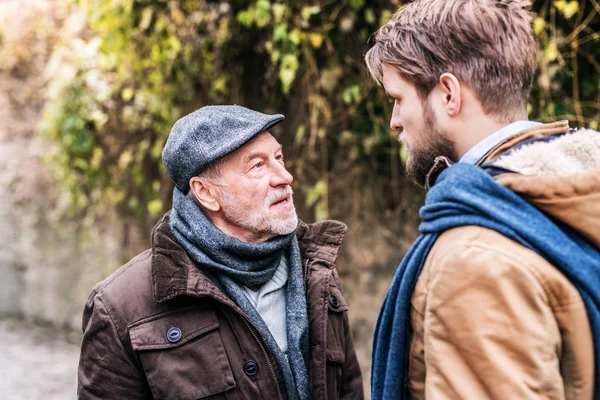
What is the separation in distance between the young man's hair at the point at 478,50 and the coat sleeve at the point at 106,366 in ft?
3.59

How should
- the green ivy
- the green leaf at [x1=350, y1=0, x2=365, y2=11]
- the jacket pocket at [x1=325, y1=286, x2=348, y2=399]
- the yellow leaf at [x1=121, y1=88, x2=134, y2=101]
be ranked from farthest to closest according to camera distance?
the yellow leaf at [x1=121, y1=88, x2=134, y2=101] → the green leaf at [x1=350, y1=0, x2=365, y2=11] → the green ivy → the jacket pocket at [x1=325, y1=286, x2=348, y2=399]

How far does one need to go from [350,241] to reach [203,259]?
6.98 feet

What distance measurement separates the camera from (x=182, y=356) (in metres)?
1.76

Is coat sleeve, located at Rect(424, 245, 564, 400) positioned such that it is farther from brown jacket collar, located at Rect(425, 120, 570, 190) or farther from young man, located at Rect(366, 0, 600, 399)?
brown jacket collar, located at Rect(425, 120, 570, 190)

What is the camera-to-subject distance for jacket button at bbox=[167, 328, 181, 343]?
1754 millimetres

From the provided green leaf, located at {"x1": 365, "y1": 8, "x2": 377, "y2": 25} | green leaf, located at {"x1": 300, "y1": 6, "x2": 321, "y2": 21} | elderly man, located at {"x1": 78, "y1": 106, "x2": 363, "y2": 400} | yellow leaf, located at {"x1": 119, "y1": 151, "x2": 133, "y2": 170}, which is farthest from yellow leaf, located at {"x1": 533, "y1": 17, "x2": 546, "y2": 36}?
yellow leaf, located at {"x1": 119, "y1": 151, "x2": 133, "y2": 170}

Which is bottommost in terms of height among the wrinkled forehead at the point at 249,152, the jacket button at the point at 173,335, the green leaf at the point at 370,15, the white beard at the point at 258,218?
the jacket button at the point at 173,335

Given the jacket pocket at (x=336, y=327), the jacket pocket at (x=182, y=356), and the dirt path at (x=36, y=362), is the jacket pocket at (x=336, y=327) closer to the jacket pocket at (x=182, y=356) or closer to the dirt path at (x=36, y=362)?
the jacket pocket at (x=182, y=356)

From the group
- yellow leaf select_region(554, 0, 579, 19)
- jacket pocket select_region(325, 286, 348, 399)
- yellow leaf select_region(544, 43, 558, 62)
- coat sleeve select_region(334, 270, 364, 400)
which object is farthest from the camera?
yellow leaf select_region(544, 43, 558, 62)

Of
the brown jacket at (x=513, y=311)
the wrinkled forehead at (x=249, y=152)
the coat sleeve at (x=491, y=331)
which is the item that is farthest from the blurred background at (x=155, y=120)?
the coat sleeve at (x=491, y=331)

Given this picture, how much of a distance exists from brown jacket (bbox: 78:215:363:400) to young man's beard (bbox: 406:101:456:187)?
716 mm

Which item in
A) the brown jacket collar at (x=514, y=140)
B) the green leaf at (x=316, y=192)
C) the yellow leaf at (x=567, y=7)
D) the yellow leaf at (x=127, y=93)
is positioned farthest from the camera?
the yellow leaf at (x=127, y=93)

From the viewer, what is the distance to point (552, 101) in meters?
3.23

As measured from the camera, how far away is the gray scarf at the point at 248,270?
184 cm
